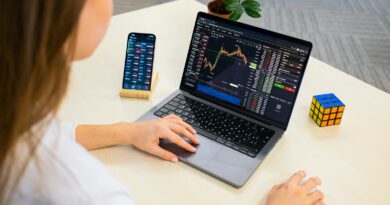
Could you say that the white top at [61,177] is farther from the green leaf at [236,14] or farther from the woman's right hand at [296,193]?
the green leaf at [236,14]

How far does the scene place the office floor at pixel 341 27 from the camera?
276 centimetres

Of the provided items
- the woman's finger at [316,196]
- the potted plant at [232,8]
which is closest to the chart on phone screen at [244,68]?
the woman's finger at [316,196]

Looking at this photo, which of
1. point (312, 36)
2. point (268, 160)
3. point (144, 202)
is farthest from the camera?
point (312, 36)

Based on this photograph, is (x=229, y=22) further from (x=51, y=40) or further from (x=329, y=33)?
(x=329, y=33)

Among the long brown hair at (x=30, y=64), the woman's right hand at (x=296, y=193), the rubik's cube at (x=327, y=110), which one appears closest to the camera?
the long brown hair at (x=30, y=64)

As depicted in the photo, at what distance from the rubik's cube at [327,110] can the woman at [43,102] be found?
1.91 feet

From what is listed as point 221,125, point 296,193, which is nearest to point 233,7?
point 221,125

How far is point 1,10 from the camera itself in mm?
485

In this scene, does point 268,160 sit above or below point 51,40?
below

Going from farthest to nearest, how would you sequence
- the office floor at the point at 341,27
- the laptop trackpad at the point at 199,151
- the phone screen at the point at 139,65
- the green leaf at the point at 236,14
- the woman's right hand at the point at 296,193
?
the office floor at the point at 341,27
the green leaf at the point at 236,14
the phone screen at the point at 139,65
the laptop trackpad at the point at 199,151
the woman's right hand at the point at 296,193

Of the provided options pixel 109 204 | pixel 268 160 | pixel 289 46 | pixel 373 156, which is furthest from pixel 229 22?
pixel 109 204

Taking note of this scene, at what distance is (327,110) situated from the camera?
1080 mm

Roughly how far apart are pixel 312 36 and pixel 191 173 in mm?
2309

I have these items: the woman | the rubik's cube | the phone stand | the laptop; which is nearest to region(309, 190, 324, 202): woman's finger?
the laptop
